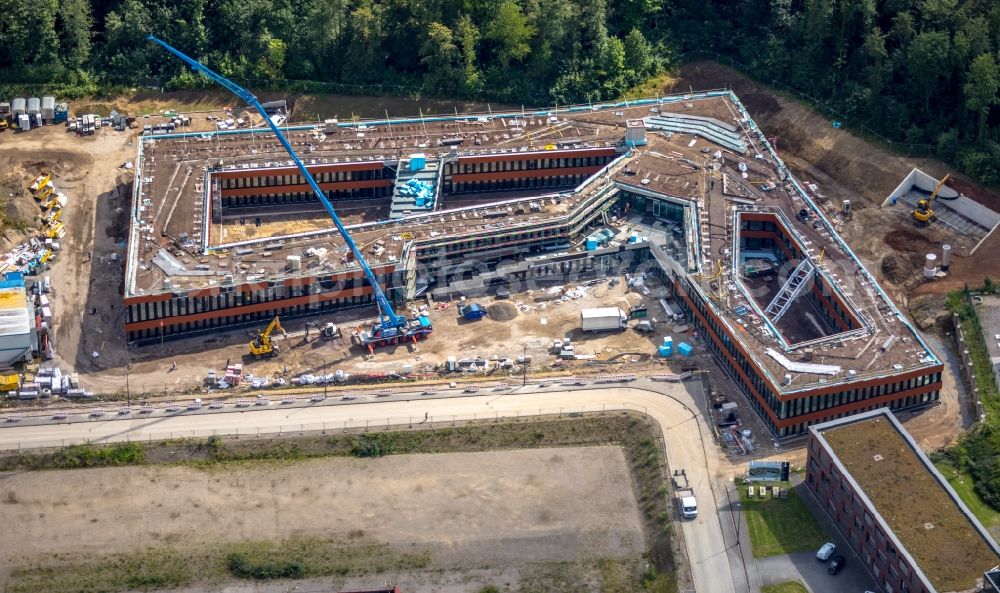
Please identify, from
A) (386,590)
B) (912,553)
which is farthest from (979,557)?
(386,590)

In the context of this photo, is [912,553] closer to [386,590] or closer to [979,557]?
[979,557]
